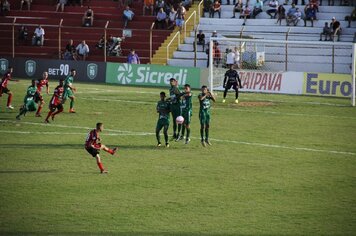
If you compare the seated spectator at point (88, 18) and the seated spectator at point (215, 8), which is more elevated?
the seated spectator at point (215, 8)

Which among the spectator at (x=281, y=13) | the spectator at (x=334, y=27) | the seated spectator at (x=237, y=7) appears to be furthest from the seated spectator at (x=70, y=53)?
the spectator at (x=334, y=27)

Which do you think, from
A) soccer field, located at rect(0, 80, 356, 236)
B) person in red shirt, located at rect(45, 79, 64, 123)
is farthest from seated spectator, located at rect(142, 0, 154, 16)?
person in red shirt, located at rect(45, 79, 64, 123)

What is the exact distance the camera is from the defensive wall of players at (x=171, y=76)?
146 ft

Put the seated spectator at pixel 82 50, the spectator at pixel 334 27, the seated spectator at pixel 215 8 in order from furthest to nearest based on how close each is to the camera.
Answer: the seated spectator at pixel 215 8, the seated spectator at pixel 82 50, the spectator at pixel 334 27

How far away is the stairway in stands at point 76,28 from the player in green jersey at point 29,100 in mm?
19592

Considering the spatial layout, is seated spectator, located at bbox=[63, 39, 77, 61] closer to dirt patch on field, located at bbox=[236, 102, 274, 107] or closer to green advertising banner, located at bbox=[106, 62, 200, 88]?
green advertising banner, located at bbox=[106, 62, 200, 88]

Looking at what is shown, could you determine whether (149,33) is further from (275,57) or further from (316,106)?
(316,106)

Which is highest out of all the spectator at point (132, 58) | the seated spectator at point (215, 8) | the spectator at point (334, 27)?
the seated spectator at point (215, 8)

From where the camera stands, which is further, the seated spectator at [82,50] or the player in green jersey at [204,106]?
the seated spectator at [82,50]

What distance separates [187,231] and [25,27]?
139 ft

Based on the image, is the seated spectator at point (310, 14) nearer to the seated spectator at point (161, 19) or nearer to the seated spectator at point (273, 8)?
the seated spectator at point (273, 8)

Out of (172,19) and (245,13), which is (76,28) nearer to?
(172,19)

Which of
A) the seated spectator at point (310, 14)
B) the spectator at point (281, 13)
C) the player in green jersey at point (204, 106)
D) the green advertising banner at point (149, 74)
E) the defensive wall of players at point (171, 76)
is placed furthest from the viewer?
the spectator at point (281, 13)

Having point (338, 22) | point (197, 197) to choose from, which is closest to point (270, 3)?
point (338, 22)
